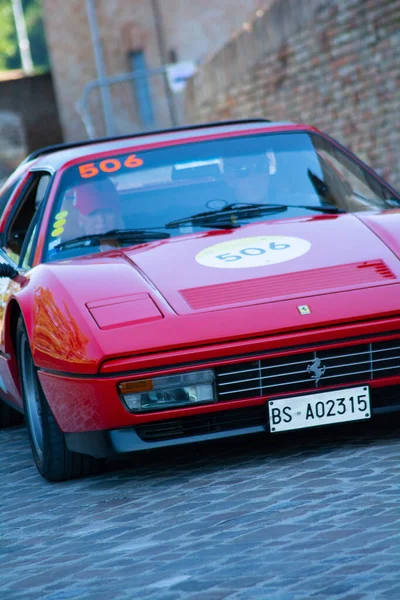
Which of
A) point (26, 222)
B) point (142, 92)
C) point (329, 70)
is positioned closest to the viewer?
point (26, 222)

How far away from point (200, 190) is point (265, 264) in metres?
0.97

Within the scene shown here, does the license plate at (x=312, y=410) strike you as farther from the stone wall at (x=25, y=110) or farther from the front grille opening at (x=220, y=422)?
the stone wall at (x=25, y=110)

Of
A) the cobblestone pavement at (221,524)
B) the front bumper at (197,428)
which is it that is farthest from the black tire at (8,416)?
the front bumper at (197,428)

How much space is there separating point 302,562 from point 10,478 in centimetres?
242

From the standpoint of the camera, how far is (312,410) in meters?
4.64

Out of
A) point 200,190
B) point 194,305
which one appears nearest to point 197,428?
point 194,305

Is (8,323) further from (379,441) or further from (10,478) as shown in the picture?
(379,441)

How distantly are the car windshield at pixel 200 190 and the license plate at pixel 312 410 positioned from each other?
1.21 meters

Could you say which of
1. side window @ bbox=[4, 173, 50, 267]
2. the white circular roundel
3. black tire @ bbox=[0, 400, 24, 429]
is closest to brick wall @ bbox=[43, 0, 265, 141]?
black tire @ bbox=[0, 400, 24, 429]

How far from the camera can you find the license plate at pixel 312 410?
182 inches

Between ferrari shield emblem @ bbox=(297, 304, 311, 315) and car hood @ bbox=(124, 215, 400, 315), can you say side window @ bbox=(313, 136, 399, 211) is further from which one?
ferrari shield emblem @ bbox=(297, 304, 311, 315)

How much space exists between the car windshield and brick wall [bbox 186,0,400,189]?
25.3ft

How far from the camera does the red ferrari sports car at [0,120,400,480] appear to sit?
4.60 m

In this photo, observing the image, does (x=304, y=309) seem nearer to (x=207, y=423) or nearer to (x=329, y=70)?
(x=207, y=423)
